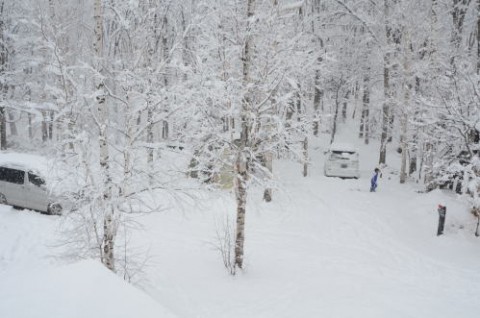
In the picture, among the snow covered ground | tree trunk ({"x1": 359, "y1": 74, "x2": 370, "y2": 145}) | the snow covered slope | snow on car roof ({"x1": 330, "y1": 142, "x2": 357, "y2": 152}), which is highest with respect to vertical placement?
tree trunk ({"x1": 359, "y1": 74, "x2": 370, "y2": 145})

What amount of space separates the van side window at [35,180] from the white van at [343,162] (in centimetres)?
1354

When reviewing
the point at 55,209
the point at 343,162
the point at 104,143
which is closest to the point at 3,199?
the point at 55,209

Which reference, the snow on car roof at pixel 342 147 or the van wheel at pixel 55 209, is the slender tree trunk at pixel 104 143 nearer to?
the van wheel at pixel 55 209

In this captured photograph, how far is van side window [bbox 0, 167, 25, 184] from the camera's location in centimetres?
1427

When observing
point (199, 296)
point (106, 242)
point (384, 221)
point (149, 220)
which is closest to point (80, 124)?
point (106, 242)

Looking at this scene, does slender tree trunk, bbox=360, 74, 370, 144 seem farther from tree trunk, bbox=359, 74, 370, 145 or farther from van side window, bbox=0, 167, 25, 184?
van side window, bbox=0, 167, 25, 184

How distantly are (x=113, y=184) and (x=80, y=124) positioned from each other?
1430mm

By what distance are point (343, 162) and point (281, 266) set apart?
11071 mm

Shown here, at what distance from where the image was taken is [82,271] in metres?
5.02

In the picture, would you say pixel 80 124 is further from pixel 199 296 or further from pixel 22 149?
pixel 22 149

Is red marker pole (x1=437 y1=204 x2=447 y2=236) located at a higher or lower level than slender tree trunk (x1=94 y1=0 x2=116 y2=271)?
lower

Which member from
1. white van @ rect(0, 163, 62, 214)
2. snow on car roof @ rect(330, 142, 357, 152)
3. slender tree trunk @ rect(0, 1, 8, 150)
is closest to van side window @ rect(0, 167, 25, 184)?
white van @ rect(0, 163, 62, 214)

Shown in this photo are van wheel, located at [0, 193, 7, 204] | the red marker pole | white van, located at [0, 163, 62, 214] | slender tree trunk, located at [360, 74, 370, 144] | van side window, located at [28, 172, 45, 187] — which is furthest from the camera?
slender tree trunk, located at [360, 74, 370, 144]

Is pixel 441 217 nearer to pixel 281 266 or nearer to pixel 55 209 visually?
pixel 281 266
